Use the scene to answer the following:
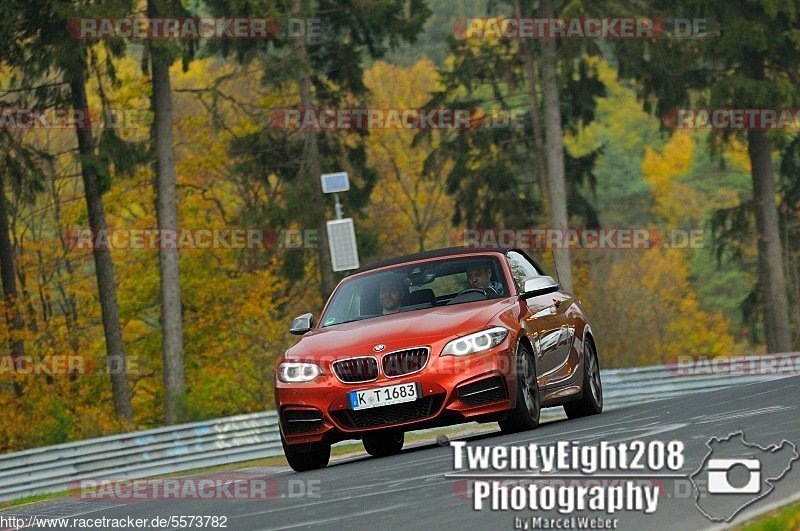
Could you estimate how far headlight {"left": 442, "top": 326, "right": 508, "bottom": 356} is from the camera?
13.0 metres

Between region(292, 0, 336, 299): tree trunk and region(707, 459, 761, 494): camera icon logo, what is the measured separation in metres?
30.3

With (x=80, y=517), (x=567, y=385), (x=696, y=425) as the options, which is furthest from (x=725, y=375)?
(x=80, y=517)

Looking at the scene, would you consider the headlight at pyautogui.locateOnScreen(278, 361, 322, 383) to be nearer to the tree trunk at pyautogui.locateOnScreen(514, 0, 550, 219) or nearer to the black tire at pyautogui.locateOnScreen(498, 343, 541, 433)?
the black tire at pyautogui.locateOnScreen(498, 343, 541, 433)

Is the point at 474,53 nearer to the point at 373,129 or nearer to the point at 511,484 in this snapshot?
the point at 373,129

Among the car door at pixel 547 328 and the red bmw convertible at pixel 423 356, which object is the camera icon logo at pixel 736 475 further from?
the car door at pixel 547 328

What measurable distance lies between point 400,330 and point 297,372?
95 centimetres

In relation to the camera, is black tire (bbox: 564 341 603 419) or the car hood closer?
the car hood

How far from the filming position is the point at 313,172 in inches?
1570

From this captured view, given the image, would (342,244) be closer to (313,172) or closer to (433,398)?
A: (433,398)

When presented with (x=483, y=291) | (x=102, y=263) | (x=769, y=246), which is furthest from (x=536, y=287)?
(x=769, y=246)

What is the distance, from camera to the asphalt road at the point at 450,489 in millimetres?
8062

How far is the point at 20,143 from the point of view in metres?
35.7

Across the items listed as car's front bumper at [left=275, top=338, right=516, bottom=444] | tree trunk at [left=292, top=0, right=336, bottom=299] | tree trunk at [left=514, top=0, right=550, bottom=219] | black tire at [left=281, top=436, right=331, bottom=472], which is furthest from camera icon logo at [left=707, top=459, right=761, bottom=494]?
tree trunk at [left=514, top=0, right=550, bottom=219]

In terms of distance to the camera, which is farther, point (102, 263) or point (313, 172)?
point (313, 172)
